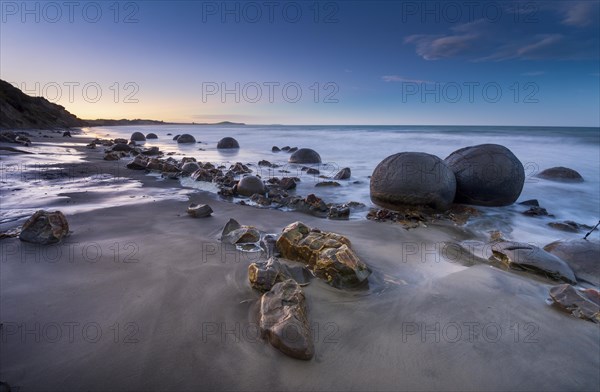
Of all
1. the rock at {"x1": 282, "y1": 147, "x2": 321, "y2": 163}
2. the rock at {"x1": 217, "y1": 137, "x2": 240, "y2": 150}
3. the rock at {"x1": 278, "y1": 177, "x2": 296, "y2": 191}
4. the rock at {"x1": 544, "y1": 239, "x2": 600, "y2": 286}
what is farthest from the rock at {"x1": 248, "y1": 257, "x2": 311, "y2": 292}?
the rock at {"x1": 217, "y1": 137, "x2": 240, "y2": 150}

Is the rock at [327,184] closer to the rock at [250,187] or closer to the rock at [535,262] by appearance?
the rock at [250,187]

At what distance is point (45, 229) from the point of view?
2.93 m

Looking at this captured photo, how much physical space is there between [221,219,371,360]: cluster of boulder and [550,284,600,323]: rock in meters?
1.40

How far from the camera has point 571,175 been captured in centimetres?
841

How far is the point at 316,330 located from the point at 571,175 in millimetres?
9660

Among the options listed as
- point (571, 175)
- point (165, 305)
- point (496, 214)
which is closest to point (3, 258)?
point (165, 305)

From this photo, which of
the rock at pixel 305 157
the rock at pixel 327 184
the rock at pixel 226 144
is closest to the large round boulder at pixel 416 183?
the rock at pixel 327 184

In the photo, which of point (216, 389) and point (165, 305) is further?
point (165, 305)

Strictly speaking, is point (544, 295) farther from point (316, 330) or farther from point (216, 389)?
point (216, 389)

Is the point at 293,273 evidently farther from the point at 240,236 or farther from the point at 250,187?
the point at 250,187

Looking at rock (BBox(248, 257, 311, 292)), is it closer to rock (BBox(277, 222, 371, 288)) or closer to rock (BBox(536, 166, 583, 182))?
rock (BBox(277, 222, 371, 288))

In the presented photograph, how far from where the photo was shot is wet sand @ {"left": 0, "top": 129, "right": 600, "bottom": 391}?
5.25ft

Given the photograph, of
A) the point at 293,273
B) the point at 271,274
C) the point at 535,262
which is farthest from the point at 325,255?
the point at 535,262

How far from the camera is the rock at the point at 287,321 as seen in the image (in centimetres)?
170
